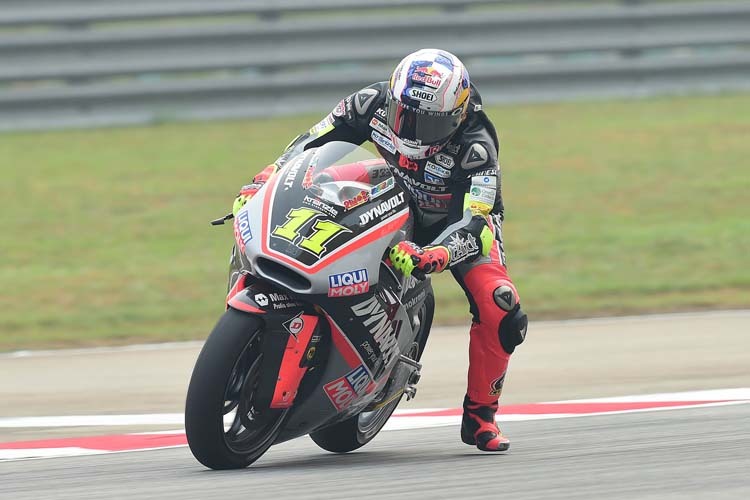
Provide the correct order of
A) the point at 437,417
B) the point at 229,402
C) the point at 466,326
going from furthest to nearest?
1. the point at 466,326
2. the point at 437,417
3. the point at 229,402

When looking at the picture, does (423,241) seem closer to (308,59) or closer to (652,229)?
(652,229)

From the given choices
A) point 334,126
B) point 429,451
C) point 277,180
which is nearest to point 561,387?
point 429,451

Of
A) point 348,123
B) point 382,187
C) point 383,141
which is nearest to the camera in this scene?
point 382,187

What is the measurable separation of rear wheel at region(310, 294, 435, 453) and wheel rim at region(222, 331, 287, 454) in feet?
2.34

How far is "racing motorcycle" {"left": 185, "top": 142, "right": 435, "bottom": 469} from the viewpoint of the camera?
Result: 443 cm

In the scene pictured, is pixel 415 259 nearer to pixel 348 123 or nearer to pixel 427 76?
pixel 427 76

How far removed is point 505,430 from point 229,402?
1715 mm

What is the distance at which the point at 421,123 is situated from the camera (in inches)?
198

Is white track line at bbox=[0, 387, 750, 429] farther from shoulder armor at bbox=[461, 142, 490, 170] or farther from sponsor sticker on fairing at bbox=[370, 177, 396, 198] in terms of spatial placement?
sponsor sticker on fairing at bbox=[370, 177, 396, 198]

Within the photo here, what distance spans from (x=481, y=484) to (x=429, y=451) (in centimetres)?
89

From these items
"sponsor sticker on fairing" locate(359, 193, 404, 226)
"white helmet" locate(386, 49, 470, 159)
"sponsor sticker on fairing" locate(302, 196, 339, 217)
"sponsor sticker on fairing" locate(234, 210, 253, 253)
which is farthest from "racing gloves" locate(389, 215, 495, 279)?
"sponsor sticker on fairing" locate(234, 210, 253, 253)

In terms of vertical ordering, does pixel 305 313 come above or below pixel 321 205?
below

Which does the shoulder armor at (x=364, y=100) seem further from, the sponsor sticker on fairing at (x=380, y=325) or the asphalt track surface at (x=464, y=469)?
the asphalt track surface at (x=464, y=469)

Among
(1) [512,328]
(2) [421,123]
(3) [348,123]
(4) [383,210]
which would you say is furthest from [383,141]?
(1) [512,328]
